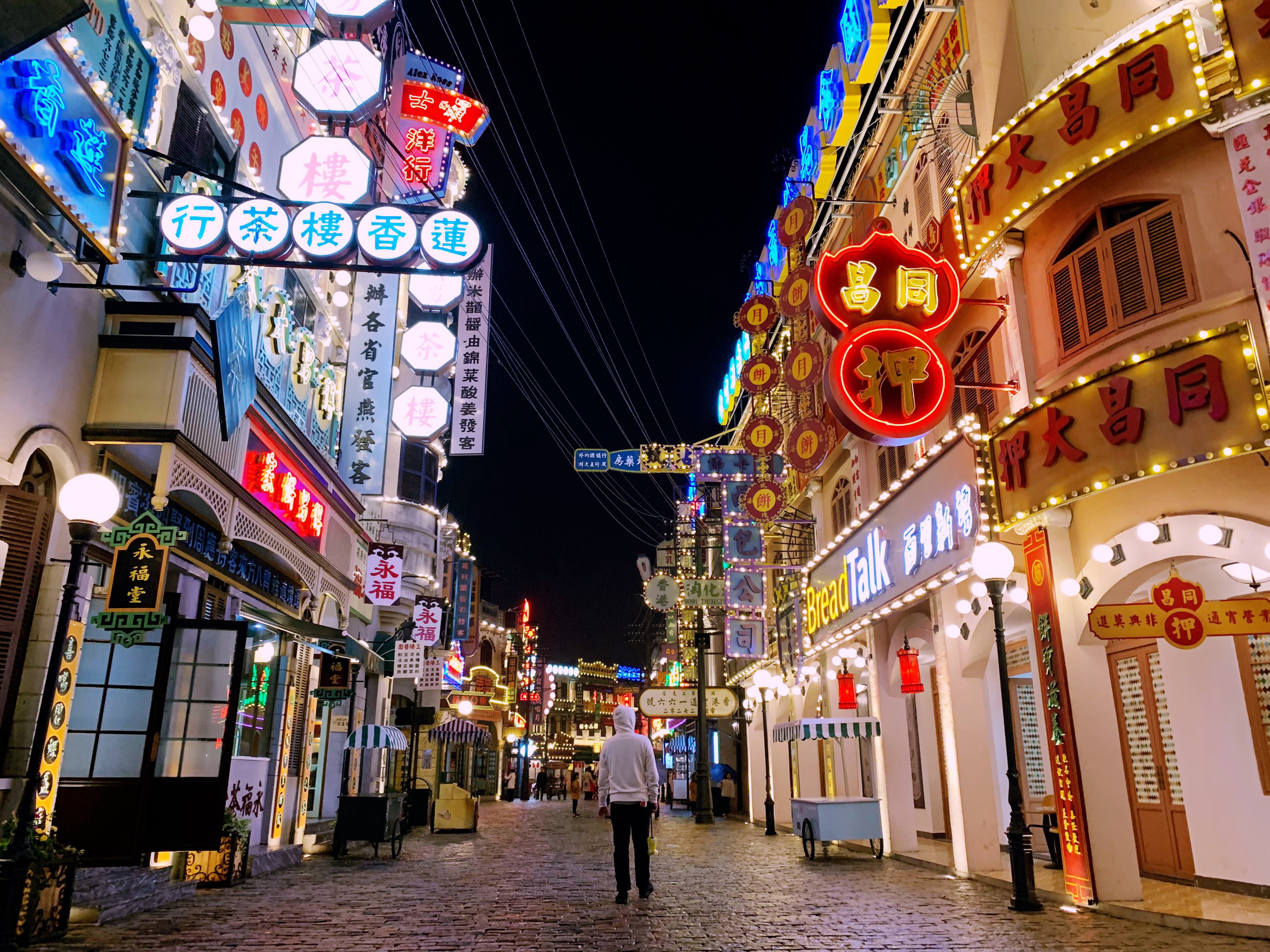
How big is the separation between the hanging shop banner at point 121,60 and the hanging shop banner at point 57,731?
514cm

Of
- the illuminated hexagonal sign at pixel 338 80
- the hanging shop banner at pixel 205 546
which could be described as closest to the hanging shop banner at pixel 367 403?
the hanging shop banner at pixel 205 546

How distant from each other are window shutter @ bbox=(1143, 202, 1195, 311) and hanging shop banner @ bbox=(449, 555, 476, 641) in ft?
95.9

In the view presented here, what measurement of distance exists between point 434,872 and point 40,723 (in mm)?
6736

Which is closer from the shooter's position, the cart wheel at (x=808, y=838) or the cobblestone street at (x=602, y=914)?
the cobblestone street at (x=602, y=914)

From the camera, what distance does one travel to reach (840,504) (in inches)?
833

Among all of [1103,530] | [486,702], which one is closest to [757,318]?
[1103,530]

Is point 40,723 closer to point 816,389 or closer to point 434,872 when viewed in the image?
point 434,872

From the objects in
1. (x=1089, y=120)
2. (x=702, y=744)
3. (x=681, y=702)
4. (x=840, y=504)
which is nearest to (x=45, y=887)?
(x=1089, y=120)

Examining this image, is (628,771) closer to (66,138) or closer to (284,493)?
(284,493)

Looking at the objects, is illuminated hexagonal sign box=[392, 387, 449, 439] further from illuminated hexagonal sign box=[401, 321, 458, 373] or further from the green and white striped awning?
the green and white striped awning

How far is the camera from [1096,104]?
9680 millimetres

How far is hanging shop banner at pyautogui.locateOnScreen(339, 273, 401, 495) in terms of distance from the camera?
19.4m

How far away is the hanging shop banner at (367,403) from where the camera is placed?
19375 millimetres

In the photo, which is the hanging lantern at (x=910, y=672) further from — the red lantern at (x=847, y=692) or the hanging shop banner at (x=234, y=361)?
the hanging shop banner at (x=234, y=361)
